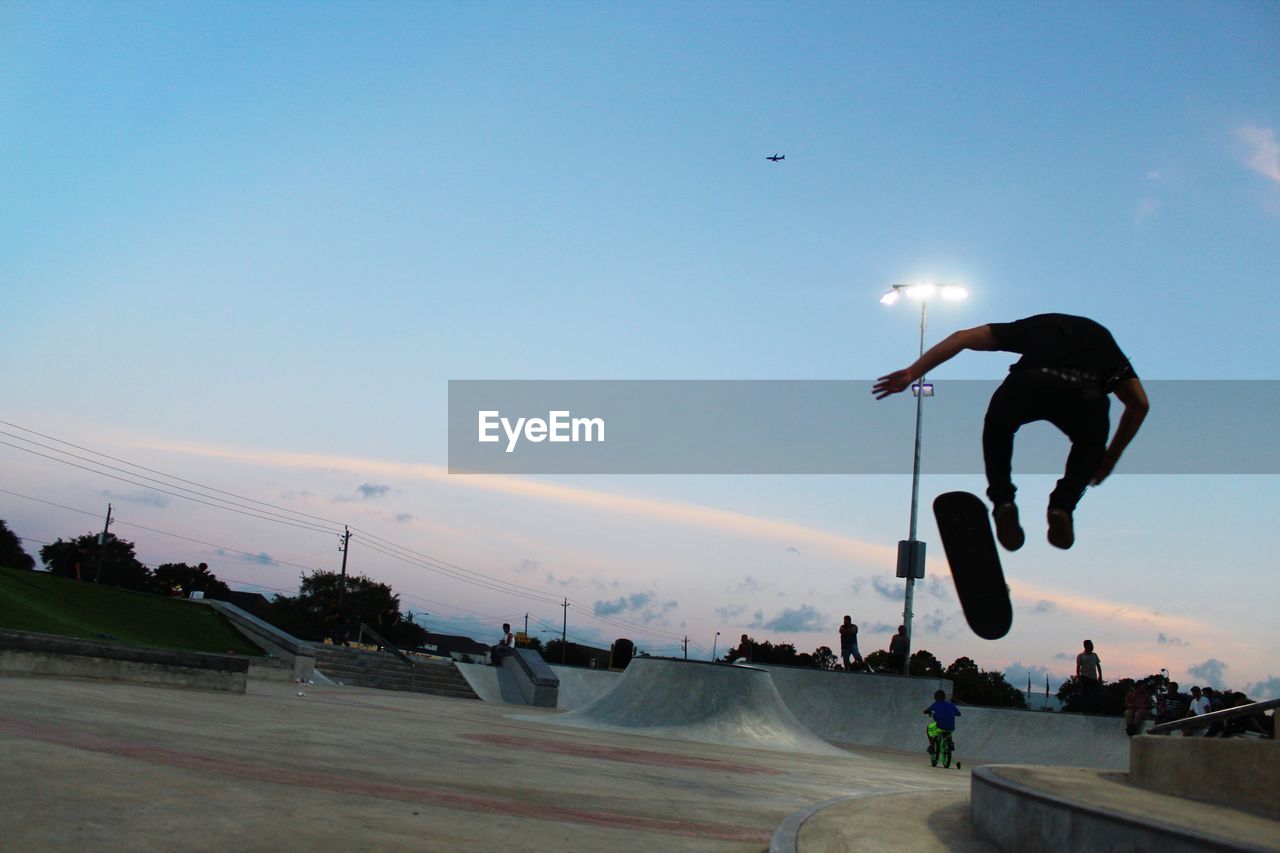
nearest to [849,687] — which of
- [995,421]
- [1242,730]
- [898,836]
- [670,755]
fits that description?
[670,755]

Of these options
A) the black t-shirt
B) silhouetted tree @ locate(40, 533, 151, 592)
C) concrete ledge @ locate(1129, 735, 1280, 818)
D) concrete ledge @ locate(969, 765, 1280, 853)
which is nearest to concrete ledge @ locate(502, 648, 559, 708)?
concrete ledge @ locate(1129, 735, 1280, 818)

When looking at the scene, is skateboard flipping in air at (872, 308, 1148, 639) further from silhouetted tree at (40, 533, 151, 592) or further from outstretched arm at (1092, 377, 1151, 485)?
silhouetted tree at (40, 533, 151, 592)

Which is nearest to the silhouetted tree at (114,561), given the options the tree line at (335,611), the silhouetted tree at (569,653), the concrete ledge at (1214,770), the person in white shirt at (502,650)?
the tree line at (335,611)

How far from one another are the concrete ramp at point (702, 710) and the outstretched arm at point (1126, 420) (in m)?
14.0

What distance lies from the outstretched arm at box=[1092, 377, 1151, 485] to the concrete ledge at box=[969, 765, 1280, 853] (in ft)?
5.13

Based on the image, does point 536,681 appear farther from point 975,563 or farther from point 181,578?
point 181,578

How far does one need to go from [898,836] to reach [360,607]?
111780 millimetres

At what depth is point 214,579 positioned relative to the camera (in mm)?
99750

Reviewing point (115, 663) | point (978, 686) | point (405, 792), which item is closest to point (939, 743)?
point (405, 792)

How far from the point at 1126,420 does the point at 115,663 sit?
52.0 feet

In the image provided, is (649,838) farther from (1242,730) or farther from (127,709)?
(127,709)

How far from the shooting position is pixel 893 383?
4.78 metres

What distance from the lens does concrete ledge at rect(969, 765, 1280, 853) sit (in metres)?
3.87

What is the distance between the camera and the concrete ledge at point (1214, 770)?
5738 millimetres
